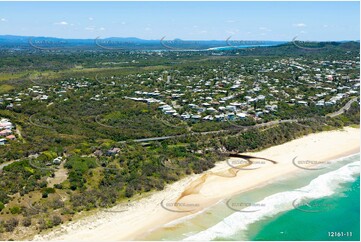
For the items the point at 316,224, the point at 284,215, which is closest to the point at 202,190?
the point at 284,215

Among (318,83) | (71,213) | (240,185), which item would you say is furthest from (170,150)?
(318,83)

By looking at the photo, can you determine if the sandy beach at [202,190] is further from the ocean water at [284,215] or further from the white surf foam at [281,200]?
the white surf foam at [281,200]

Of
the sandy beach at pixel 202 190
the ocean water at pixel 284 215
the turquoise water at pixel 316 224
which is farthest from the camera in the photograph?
the turquoise water at pixel 316 224

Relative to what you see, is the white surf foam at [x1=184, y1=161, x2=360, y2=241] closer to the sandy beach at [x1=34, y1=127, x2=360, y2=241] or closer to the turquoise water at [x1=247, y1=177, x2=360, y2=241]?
the turquoise water at [x1=247, y1=177, x2=360, y2=241]

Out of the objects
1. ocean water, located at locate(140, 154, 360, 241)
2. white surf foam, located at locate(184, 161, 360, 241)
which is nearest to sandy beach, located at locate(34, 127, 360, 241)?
ocean water, located at locate(140, 154, 360, 241)

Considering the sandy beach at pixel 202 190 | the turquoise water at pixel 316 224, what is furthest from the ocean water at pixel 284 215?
the sandy beach at pixel 202 190

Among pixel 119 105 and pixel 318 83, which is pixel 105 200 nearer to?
pixel 119 105
